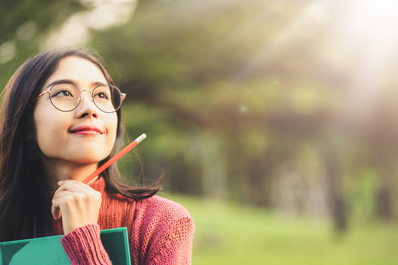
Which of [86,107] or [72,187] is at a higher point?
[86,107]

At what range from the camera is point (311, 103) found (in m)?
5.65

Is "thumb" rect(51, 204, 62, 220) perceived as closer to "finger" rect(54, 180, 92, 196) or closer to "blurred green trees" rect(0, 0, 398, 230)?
"finger" rect(54, 180, 92, 196)

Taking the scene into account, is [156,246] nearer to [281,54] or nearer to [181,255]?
[181,255]

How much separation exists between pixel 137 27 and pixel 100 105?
3482mm

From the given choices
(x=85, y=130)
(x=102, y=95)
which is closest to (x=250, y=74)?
(x=102, y=95)

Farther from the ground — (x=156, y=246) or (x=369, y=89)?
(x=369, y=89)

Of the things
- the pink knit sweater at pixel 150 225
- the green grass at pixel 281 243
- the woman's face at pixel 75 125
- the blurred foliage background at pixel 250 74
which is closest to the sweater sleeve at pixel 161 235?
the pink knit sweater at pixel 150 225

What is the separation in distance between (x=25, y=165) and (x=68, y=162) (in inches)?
8.1

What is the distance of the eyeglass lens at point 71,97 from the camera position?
1183mm

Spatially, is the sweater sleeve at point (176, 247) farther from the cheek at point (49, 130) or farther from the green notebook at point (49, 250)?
the cheek at point (49, 130)

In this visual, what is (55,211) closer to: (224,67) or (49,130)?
(49,130)

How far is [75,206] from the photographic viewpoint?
1.06 metres

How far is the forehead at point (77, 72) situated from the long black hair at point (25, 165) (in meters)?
0.02

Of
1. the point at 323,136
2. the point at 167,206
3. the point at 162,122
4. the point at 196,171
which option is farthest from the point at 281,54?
the point at 196,171
